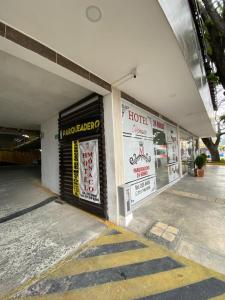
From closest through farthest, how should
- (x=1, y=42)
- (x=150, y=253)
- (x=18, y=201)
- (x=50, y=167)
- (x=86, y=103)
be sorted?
(x=1, y=42) < (x=150, y=253) < (x=86, y=103) < (x=18, y=201) < (x=50, y=167)

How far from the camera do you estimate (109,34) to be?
1.61 m

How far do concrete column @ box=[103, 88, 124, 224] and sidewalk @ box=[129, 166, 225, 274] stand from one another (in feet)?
1.76

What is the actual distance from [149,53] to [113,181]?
7.21ft

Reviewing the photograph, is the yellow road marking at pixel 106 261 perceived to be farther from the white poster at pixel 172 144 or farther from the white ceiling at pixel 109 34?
the white poster at pixel 172 144

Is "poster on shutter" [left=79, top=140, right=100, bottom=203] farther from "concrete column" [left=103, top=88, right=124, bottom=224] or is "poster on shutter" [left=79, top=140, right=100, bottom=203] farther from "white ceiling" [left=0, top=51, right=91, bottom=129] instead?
"white ceiling" [left=0, top=51, right=91, bottom=129]

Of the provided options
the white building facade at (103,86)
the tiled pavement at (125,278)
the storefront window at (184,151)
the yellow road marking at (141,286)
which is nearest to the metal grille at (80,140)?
the white building facade at (103,86)

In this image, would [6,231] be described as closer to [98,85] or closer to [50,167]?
[50,167]

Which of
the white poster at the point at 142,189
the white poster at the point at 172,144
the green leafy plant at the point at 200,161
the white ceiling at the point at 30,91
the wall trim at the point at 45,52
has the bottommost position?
the white poster at the point at 142,189

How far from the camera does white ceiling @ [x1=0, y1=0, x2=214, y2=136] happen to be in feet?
4.27

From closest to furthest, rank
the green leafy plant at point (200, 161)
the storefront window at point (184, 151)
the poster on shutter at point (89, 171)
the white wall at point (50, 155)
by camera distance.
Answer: the poster on shutter at point (89, 171) → the white wall at point (50, 155) → the green leafy plant at point (200, 161) → the storefront window at point (184, 151)

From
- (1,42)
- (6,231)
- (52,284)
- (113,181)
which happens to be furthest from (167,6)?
(6,231)

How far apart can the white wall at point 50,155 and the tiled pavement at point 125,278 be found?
3073 millimetres

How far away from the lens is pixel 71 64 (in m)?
2.08

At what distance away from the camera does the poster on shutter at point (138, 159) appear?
3348 millimetres
